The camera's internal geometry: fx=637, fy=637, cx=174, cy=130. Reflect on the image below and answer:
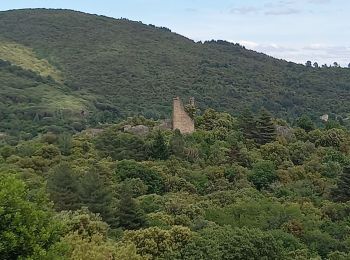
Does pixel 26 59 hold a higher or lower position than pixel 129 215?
higher

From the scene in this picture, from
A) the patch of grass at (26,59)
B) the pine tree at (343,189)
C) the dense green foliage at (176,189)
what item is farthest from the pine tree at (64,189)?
the patch of grass at (26,59)

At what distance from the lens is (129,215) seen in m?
27.3

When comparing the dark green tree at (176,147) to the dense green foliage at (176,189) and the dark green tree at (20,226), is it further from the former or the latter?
the dark green tree at (20,226)

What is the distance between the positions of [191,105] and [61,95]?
7122 cm

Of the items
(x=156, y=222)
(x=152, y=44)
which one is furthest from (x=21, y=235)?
(x=152, y=44)

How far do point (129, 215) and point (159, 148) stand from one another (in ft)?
42.9

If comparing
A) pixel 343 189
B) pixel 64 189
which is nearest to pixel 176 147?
pixel 343 189

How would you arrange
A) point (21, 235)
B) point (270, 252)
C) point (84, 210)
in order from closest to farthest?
1. point (21, 235)
2. point (270, 252)
3. point (84, 210)

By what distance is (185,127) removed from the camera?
44.0 m

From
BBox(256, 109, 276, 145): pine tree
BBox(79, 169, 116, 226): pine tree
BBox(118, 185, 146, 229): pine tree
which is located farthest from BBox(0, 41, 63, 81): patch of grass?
BBox(118, 185, 146, 229): pine tree

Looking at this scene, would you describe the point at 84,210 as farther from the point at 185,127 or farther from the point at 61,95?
the point at 61,95

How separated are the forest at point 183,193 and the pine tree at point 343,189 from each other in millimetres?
54

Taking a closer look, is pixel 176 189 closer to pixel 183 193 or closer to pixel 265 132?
pixel 183 193

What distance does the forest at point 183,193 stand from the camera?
1758 centimetres
